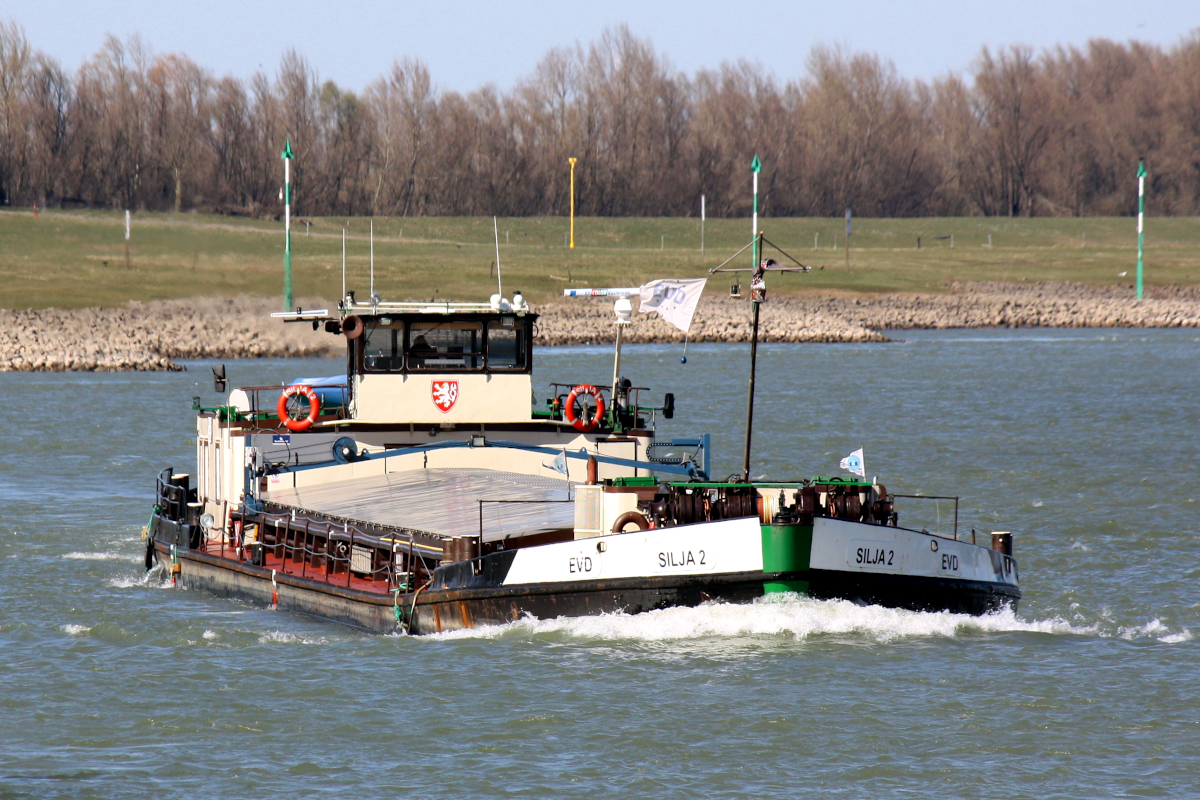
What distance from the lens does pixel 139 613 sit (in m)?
21.2

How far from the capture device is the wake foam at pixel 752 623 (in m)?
17.3

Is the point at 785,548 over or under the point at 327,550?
over

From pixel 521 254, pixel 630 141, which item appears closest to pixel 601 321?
pixel 521 254

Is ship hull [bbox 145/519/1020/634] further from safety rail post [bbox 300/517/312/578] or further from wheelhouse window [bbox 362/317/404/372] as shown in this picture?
wheelhouse window [bbox 362/317/404/372]

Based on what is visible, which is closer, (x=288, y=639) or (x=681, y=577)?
(x=681, y=577)

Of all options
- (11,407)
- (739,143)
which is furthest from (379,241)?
(11,407)

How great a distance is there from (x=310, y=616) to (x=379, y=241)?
300 feet

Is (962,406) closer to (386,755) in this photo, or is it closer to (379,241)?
(386,755)

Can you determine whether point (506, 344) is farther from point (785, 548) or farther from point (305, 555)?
point (785, 548)

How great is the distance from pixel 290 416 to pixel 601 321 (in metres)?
65.3

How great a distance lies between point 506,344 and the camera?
76.9 feet

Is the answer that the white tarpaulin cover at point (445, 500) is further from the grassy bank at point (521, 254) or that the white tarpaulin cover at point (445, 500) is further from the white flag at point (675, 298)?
the grassy bank at point (521, 254)

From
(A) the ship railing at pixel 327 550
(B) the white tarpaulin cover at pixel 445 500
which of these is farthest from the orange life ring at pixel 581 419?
(A) the ship railing at pixel 327 550

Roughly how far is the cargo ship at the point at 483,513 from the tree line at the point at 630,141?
304 feet
